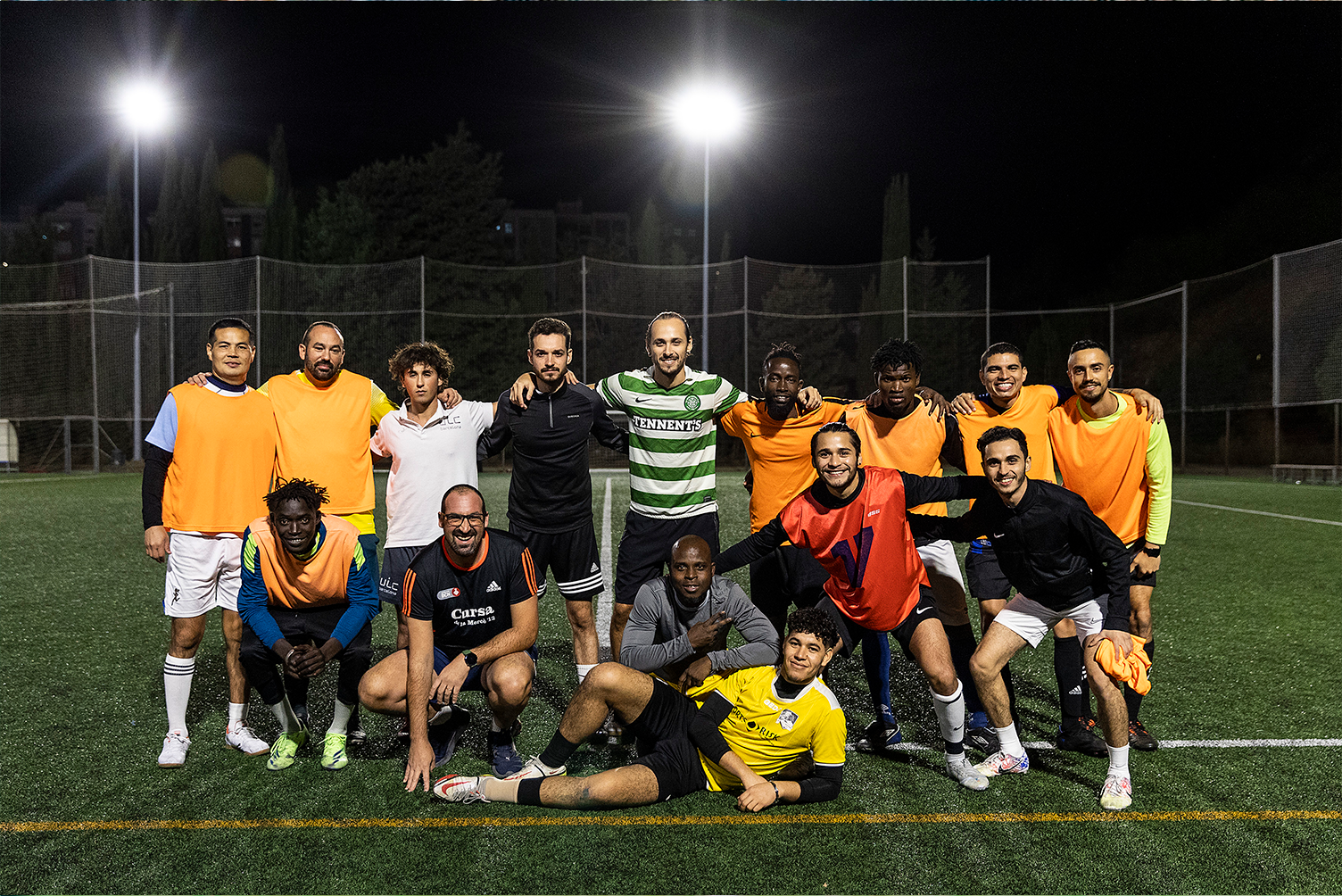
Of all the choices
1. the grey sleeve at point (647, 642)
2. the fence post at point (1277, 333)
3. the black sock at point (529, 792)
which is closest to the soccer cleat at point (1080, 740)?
the grey sleeve at point (647, 642)

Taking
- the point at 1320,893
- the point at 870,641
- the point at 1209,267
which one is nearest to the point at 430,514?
the point at 870,641

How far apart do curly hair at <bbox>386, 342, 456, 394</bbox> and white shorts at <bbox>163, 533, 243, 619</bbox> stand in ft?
3.54

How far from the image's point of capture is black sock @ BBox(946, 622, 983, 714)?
14.8 feet

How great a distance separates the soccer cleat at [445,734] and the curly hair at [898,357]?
2537mm

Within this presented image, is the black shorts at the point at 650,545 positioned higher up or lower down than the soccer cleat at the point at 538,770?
higher up

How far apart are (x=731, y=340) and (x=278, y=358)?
12.1 m

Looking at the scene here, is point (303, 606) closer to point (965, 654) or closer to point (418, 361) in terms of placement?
point (418, 361)

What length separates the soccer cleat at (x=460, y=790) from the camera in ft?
11.5

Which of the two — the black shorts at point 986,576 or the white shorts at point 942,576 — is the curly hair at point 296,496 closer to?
the white shorts at point 942,576

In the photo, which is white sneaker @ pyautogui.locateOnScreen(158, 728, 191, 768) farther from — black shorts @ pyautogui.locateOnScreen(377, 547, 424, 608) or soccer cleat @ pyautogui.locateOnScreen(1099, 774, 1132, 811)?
soccer cleat @ pyautogui.locateOnScreen(1099, 774, 1132, 811)

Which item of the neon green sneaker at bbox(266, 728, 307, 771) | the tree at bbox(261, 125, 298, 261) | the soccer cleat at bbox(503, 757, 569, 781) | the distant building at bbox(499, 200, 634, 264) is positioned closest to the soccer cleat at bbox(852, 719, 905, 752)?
the soccer cleat at bbox(503, 757, 569, 781)

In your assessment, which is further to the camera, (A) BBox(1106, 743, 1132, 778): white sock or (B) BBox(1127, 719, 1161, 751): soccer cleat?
(B) BBox(1127, 719, 1161, 751): soccer cleat

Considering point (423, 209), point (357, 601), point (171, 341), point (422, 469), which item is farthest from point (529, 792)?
point (423, 209)

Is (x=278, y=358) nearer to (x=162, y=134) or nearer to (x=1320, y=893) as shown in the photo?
(x=1320, y=893)
